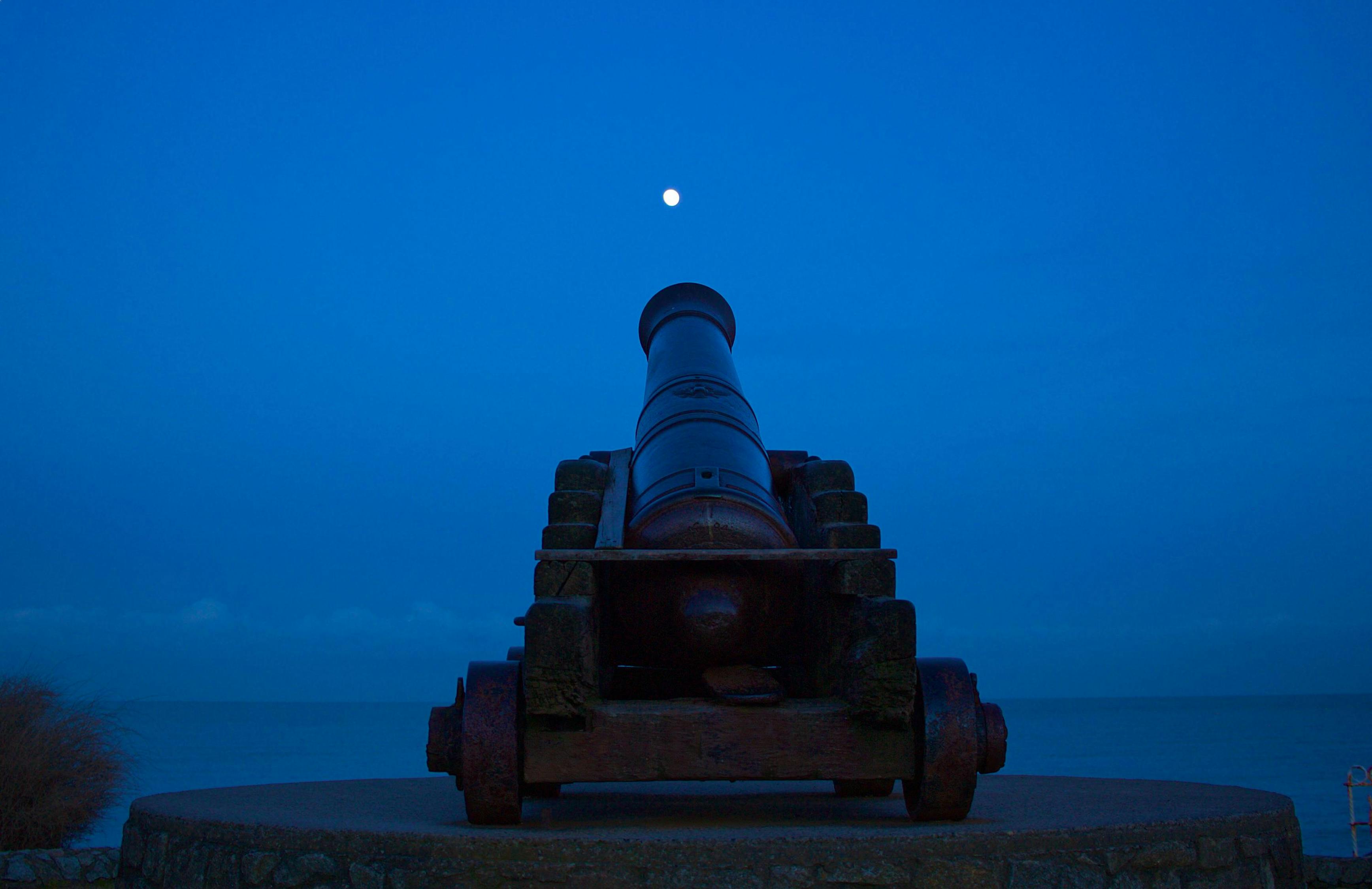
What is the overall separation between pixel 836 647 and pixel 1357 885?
4.96 metres

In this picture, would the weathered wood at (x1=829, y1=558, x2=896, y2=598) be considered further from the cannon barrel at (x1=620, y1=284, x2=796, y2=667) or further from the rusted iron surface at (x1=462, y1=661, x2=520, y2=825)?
the rusted iron surface at (x1=462, y1=661, x2=520, y2=825)

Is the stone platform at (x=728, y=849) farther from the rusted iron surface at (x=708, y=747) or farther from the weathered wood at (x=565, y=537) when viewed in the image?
the weathered wood at (x=565, y=537)

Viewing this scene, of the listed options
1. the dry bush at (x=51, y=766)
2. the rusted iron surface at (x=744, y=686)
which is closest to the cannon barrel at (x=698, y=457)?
the rusted iron surface at (x=744, y=686)

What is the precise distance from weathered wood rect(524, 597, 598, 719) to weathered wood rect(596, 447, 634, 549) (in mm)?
405

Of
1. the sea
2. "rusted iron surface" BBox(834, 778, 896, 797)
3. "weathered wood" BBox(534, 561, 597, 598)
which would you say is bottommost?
"rusted iron surface" BBox(834, 778, 896, 797)

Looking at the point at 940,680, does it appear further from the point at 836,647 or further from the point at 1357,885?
the point at 1357,885

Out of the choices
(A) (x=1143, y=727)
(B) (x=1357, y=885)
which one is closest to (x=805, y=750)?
(B) (x=1357, y=885)

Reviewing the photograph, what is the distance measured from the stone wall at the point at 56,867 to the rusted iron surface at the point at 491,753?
4.06 metres

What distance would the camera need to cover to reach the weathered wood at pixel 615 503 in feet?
15.9

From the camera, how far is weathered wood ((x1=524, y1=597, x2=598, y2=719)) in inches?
169

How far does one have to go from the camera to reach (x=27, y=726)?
8.23 metres

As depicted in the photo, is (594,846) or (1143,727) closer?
(594,846)

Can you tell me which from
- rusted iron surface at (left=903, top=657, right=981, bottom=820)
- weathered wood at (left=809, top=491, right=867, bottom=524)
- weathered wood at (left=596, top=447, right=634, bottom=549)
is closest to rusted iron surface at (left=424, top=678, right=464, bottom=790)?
weathered wood at (left=596, top=447, right=634, bottom=549)

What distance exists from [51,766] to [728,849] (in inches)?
250
